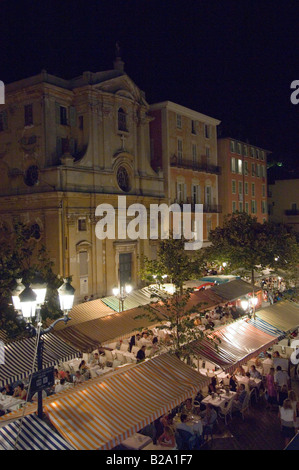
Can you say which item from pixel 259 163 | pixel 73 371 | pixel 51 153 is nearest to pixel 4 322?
pixel 73 371

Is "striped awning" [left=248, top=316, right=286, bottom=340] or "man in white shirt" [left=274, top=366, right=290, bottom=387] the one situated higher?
"striped awning" [left=248, top=316, right=286, bottom=340]

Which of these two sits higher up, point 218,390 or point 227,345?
point 227,345

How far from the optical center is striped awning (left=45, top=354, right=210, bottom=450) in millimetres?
9289

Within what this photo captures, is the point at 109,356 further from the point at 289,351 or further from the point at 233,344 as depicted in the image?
the point at 289,351

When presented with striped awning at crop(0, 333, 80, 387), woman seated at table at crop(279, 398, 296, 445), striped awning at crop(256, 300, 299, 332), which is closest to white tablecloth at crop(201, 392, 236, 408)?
woman seated at table at crop(279, 398, 296, 445)

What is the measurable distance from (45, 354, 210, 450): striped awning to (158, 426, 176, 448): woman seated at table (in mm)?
779

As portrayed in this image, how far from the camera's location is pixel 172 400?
11188mm

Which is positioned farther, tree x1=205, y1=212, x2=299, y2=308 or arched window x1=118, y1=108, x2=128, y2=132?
arched window x1=118, y1=108, x2=128, y2=132

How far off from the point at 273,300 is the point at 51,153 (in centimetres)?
1793

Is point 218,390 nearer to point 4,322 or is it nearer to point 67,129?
point 4,322

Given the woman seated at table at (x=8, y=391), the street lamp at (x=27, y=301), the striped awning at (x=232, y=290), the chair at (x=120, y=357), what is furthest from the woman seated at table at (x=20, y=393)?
the striped awning at (x=232, y=290)

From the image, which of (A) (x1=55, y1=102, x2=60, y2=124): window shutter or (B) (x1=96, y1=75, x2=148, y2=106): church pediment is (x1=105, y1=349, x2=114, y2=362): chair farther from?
(B) (x1=96, y1=75, x2=148, y2=106): church pediment

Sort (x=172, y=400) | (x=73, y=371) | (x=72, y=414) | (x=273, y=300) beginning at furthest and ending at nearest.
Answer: (x=273, y=300)
(x=73, y=371)
(x=172, y=400)
(x=72, y=414)

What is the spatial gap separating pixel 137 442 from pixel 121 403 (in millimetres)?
1239
